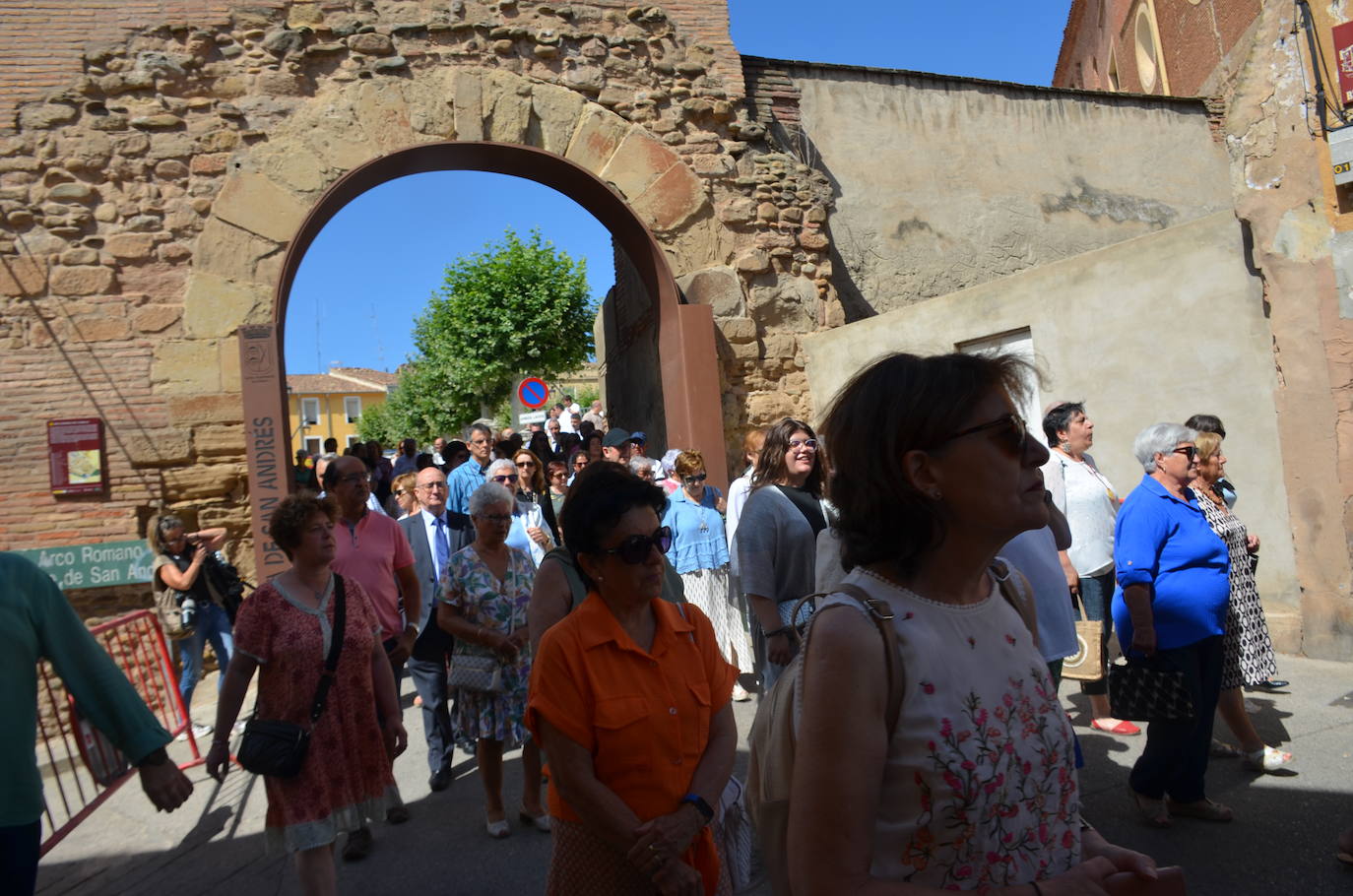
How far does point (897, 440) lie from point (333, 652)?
2.42 m

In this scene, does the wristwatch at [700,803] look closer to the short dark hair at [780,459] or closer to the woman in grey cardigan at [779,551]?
the woman in grey cardigan at [779,551]

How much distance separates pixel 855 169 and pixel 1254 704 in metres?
7.20

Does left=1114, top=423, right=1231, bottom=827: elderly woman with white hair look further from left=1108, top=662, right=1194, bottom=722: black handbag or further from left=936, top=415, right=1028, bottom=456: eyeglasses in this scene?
left=936, top=415, right=1028, bottom=456: eyeglasses

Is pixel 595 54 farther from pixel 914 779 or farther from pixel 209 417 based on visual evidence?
pixel 914 779

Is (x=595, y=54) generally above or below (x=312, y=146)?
above

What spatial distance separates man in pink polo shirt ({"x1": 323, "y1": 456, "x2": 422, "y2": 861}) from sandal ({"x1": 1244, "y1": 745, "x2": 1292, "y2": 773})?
390 centimetres

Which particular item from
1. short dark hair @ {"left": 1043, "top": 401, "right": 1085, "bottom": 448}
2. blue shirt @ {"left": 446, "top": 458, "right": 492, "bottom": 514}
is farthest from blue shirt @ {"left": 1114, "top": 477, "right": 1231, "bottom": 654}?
blue shirt @ {"left": 446, "top": 458, "right": 492, "bottom": 514}

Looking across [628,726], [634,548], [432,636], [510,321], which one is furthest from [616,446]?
[510,321]

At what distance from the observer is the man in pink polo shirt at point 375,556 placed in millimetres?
4480

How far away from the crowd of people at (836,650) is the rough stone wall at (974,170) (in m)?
5.87

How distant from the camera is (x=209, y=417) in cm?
748

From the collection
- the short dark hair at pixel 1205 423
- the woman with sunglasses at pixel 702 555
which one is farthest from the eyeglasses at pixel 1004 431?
the woman with sunglasses at pixel 702 555

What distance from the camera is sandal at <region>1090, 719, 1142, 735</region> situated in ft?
15.5

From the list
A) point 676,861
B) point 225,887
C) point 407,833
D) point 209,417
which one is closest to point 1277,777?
point 676,861
